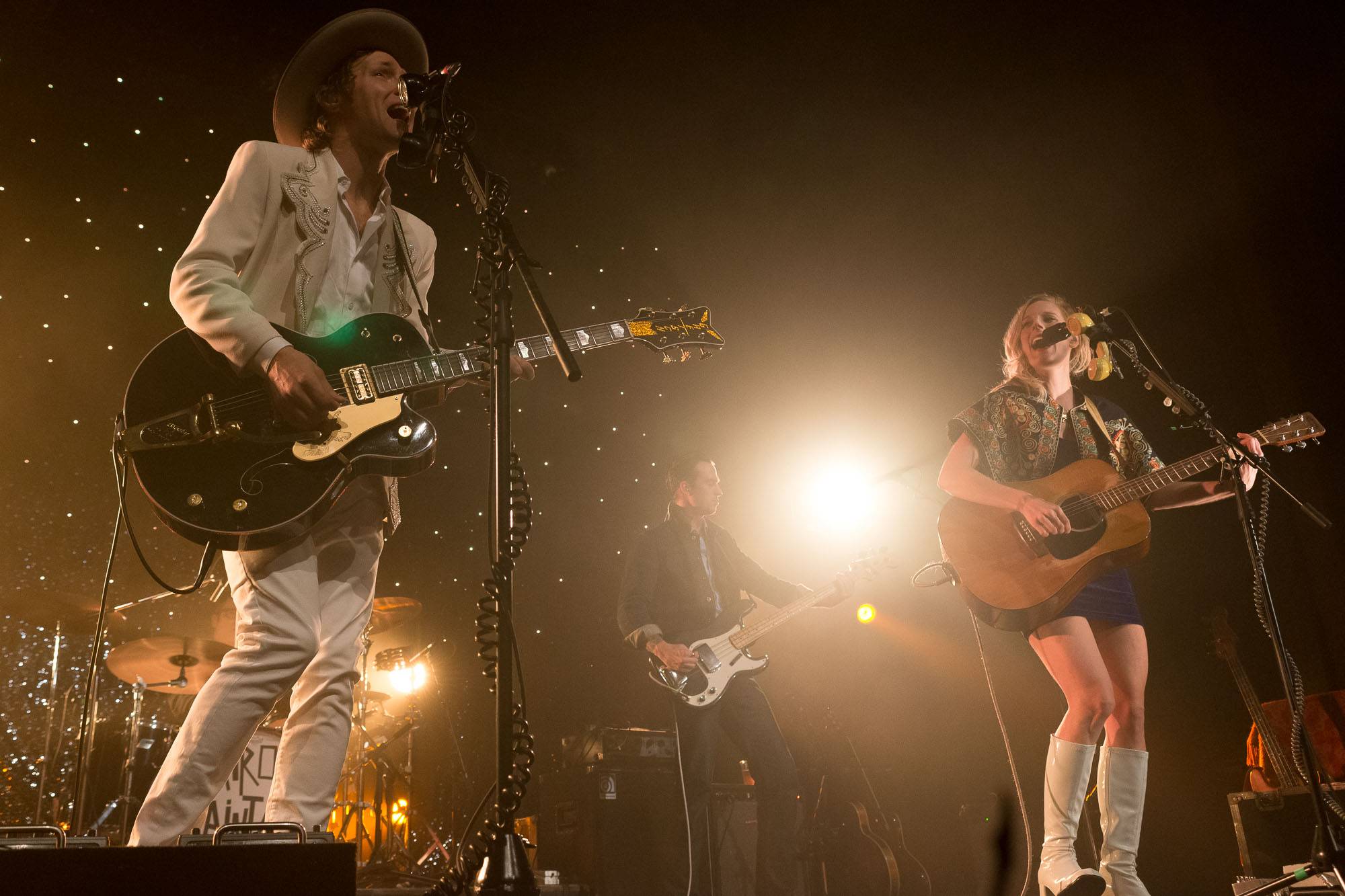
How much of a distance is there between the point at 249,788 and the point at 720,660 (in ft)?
8.72

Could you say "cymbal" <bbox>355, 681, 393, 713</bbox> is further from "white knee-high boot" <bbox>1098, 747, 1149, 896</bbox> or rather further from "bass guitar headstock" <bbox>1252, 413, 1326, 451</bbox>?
"bass guitar headstock" <bbox>1252, 413, 1326, 451</bbox>

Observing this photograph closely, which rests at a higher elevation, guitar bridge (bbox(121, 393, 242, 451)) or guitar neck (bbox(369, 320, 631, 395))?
guitar neck (bbox(369, 320, 631, 395))

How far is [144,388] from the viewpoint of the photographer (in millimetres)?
2207

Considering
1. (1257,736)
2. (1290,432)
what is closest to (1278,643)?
(1290,432)

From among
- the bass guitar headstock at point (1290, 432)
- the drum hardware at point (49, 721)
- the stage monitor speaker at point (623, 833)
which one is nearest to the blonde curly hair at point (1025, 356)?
the bass guitar headstock at point (1290, 432)

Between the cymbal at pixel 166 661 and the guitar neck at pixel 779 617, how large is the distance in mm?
2786

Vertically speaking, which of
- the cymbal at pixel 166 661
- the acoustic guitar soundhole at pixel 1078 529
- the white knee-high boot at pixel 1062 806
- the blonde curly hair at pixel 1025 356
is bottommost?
the white knee-high boot at pixel 1062 806

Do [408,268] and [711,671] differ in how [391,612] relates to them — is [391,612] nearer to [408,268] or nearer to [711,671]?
[711,671]

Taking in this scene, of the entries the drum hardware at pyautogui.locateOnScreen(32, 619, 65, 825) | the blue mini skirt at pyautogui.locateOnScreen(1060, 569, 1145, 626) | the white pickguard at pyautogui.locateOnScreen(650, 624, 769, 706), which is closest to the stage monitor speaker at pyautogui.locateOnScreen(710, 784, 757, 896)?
the white pickguard at pyautogui.locateOnScreen(650, 624, 769, 706)

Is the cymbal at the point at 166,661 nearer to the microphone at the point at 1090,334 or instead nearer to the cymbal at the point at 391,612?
the cymbal at the point at 391,612

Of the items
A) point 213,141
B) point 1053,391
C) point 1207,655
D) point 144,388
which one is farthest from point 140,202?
point 1207,655

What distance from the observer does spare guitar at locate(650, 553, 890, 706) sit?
4262mm

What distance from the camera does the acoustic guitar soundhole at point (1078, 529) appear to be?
127 inches

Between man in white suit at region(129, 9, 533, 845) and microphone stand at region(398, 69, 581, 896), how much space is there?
1.19ft
